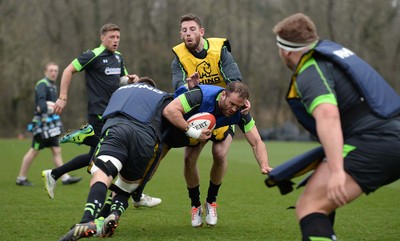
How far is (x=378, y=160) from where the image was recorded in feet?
13.9

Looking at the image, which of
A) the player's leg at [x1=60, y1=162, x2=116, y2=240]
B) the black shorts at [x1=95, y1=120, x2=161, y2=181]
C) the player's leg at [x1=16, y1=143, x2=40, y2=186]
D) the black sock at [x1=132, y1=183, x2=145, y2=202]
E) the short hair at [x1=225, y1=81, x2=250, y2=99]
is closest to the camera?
the player's leg at [x1=60, y1=162, x2=116, y2=240]

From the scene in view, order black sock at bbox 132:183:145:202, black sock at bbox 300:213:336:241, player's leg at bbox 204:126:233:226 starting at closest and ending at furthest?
1. black sock at bbox 300:213:336:241
2. black sock at bbox 132:183:145:202
3. player's leg at bbox 204:126:233:226

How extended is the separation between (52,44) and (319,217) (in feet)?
118

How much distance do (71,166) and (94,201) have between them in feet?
9.17

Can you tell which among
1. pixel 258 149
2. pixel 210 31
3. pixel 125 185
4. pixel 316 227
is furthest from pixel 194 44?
pixel 210 31

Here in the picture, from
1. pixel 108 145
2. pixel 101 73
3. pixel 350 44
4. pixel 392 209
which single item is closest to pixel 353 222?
pixel 392 209

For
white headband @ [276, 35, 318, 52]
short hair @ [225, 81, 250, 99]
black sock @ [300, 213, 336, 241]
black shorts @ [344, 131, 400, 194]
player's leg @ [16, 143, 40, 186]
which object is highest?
white headband @ [276, 35, 318, 52]

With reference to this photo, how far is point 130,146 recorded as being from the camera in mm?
6043

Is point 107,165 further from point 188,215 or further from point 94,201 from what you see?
point 188,215

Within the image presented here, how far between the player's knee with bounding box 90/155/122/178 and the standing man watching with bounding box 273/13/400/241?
6.64ft

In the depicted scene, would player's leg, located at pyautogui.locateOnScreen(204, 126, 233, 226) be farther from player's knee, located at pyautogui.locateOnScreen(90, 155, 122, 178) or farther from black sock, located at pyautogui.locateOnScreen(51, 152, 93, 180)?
black sock, located at pyautogui.locateOnScreen(51, 152, 93, 180)

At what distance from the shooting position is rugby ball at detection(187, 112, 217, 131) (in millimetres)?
6309

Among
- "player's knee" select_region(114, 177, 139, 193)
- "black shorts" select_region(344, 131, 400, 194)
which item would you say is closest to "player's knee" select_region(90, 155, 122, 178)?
"player's knee" select_region(114, 177, 139, 193)

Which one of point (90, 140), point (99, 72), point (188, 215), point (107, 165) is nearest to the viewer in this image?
point (107, 165)
